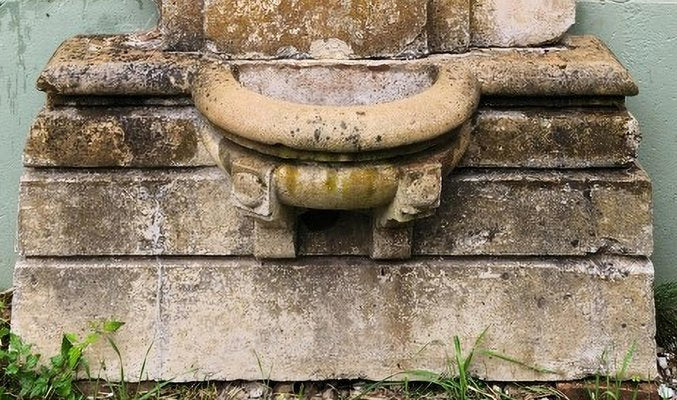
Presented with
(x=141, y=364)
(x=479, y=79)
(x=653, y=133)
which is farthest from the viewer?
(x=653, y=133)

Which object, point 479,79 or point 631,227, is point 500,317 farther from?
point 479,79

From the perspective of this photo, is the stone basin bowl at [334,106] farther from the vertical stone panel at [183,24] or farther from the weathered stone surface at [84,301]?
the weathered stone surface at [84,301]

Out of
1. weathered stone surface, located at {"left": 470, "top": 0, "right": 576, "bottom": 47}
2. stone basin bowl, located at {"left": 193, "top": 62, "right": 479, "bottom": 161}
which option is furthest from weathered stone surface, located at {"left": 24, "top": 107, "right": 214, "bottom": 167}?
weathered stone surface, located at {"left": 470, "top": 0, "right": 576, "bottom": 47}

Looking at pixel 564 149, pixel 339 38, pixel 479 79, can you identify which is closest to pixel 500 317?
pixel 564 149

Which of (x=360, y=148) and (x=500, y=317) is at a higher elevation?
(x=360, y=148)

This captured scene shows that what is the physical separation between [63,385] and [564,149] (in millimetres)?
1697

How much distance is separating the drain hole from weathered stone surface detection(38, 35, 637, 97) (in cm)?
47

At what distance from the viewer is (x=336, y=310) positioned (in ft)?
10.3

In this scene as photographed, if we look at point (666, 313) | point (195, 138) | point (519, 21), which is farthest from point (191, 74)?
point (666, 313)

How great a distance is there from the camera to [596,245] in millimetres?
3111

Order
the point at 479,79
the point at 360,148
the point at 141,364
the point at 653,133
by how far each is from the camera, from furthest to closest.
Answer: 1. the point at 653,133
2. the point at 141,364
3. the point at 479,79
4. the point at 360,148

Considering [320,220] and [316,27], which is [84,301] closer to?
[320,220]

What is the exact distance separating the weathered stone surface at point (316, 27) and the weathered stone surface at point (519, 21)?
0.74ft

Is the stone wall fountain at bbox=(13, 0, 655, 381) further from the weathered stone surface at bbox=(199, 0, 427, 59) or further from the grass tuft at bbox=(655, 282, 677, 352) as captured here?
the grass tuft at bbox=(655, 282, 677, 352)
